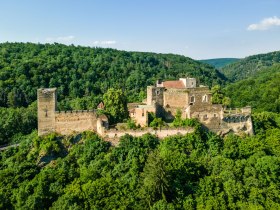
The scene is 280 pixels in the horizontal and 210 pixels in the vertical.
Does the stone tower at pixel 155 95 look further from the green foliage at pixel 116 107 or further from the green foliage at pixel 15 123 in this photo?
the green foliage at pixel 15 123

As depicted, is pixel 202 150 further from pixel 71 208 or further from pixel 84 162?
pixel 71 208

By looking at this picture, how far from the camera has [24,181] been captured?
1478 inches

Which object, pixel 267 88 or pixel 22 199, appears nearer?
pixel 22 199

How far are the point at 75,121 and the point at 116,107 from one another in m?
5.10

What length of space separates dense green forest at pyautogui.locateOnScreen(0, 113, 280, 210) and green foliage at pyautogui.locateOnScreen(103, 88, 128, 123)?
12.6ft

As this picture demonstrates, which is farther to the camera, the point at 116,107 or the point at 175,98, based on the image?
the point at 175,98

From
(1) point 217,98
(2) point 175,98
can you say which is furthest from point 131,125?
(1) point 217,98

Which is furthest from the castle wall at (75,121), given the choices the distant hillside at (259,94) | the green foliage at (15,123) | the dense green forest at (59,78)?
the distant hillside at (259,94)

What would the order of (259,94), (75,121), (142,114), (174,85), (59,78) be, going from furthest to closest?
(259,94) → (59,78) → (174,85) → (75,121) → (142,114)

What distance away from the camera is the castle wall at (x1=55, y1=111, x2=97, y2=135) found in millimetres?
41156

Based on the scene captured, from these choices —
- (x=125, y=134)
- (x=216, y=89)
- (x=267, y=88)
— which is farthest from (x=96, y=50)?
(x=125, y=134)

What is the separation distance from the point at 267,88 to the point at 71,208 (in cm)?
6922

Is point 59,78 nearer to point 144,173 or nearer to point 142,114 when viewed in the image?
point 142,114

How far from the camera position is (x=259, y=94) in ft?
284
